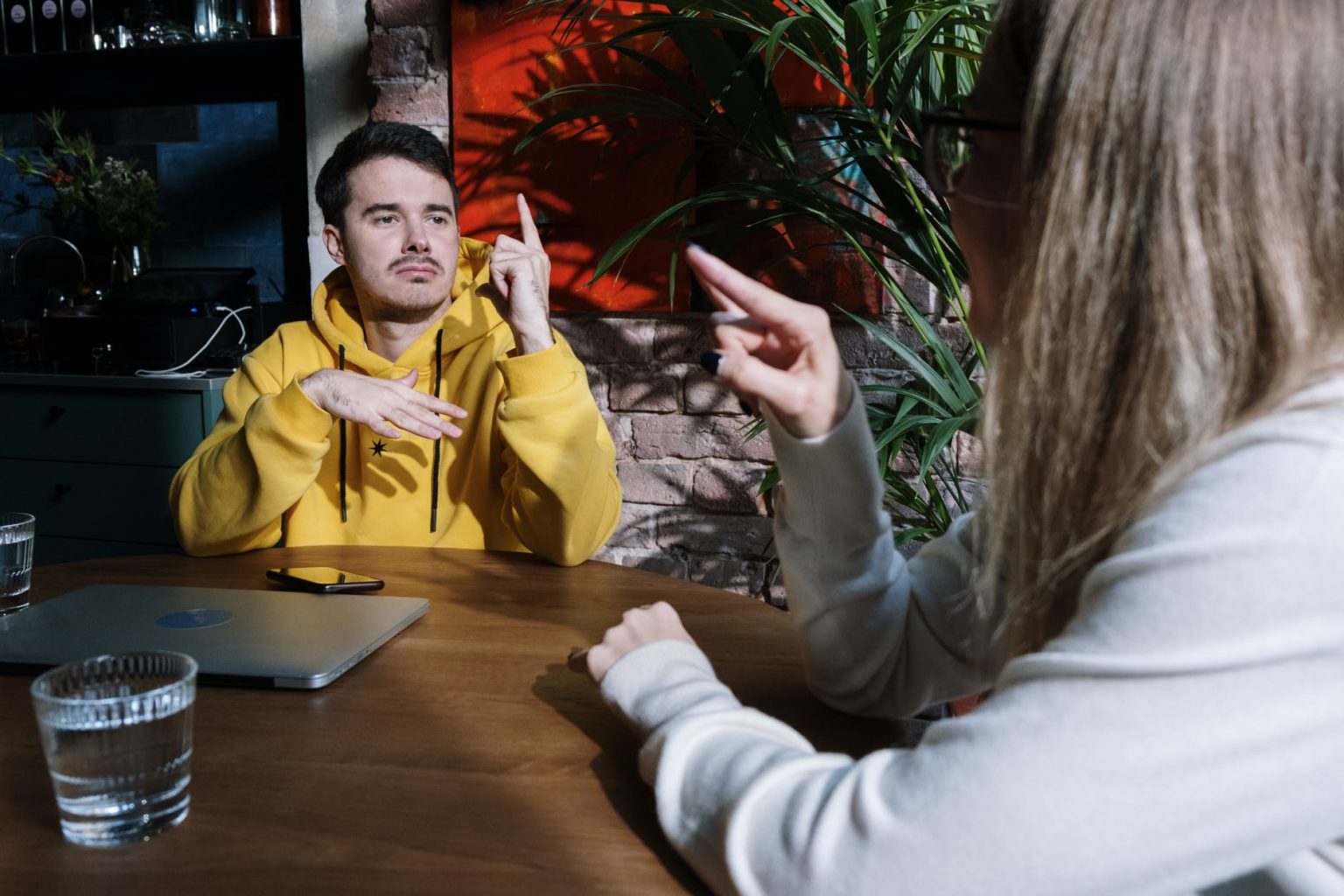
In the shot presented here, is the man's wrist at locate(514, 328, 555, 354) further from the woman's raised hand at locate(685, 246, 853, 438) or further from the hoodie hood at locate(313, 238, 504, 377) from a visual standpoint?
the woman's raised hand at locate(685, 246, 853, 438)

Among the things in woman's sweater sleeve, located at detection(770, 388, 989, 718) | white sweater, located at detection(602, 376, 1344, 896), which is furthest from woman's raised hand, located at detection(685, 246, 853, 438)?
white sweater, located at detection(602, 376, 1344, 896)

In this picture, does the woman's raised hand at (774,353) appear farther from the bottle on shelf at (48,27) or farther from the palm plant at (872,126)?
the bottle on shelf at (48,27)

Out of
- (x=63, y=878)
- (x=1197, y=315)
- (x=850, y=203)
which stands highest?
(x=850, y=203)

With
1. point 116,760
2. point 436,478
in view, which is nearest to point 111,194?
point 436,478

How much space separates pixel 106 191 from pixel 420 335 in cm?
177

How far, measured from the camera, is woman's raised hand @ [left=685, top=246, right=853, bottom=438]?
0.71 metres

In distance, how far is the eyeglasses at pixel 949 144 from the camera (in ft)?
2.16

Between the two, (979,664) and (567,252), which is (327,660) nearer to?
(979,664)

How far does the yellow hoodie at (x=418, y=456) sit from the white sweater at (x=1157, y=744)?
0.81 m

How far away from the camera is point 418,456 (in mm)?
1641

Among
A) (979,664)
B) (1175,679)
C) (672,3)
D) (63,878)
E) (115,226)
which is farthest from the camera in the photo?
(115,226)

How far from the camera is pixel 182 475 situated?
1472 millimetres

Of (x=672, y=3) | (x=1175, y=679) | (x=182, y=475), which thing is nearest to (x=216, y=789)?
(x=1175, y=679)

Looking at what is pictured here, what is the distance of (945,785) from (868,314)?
1648mm
